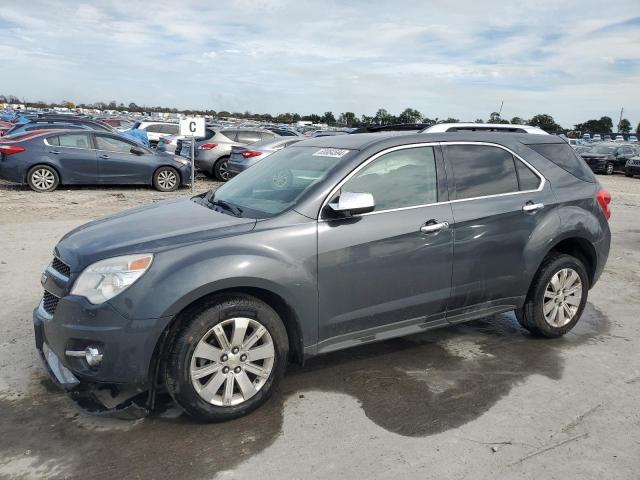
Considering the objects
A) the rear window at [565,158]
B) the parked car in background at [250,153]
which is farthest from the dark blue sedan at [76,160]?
the rear window at [565,158]

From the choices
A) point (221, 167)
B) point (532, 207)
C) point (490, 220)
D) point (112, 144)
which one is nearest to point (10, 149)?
point (112, 144)

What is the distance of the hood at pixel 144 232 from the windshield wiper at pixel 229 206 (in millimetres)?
93

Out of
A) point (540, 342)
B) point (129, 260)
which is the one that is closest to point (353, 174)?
point (129, 260)

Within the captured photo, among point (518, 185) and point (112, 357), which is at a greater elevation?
point (518, 185)

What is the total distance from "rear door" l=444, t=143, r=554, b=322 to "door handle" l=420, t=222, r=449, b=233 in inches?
4.2

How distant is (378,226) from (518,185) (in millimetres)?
1471

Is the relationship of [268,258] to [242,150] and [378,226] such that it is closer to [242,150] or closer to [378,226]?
[378,226]

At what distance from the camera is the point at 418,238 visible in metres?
3.89

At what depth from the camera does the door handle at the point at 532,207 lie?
442 centimetres

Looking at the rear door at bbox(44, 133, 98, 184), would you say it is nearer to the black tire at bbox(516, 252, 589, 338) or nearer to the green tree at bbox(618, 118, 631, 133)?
the black tire at bbox(516, 252, 589, 338)

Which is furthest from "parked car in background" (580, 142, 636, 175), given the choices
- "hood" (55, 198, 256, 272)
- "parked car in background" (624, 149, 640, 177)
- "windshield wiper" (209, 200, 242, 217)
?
"hood" (55, 198, 256, 272)

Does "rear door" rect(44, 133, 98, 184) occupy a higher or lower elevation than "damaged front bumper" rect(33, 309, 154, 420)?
higher

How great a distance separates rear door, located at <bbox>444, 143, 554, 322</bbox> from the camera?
414 cm

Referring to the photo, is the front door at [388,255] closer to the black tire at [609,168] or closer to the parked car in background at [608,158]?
the parked car in background at [608,158]
